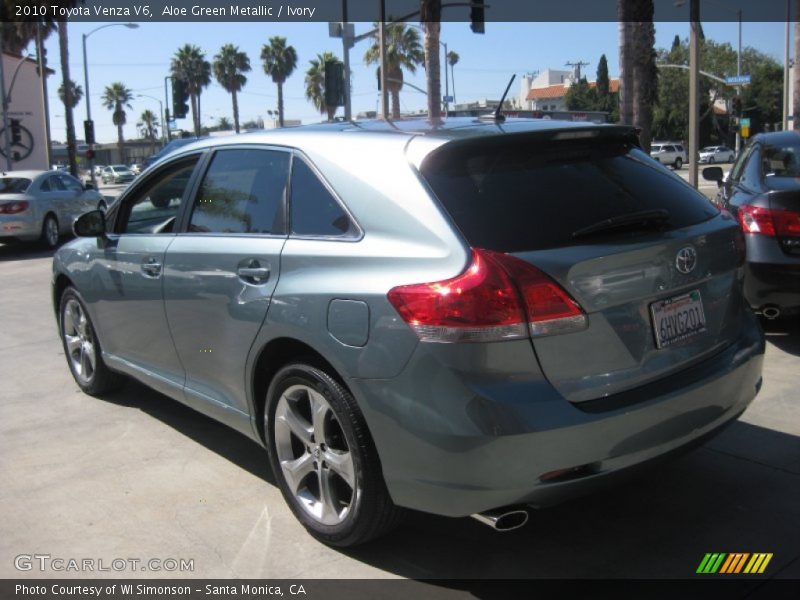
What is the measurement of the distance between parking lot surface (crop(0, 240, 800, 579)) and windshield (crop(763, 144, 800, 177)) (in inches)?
75.8

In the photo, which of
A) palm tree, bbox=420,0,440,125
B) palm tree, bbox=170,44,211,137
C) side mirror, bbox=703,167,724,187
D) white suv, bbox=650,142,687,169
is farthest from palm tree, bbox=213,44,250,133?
side mirror, bbox=703,167,724,187

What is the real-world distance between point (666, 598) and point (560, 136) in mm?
1797

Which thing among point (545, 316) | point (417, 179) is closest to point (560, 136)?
point (417, 179)

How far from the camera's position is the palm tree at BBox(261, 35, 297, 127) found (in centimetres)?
6334

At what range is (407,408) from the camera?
2.78m

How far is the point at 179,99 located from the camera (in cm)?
2536

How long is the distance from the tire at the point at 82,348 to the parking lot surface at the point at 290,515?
37 centimetres

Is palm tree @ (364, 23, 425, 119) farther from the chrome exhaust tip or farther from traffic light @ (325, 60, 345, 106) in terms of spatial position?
the chrome exhaust tip

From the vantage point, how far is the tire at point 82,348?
5285mm

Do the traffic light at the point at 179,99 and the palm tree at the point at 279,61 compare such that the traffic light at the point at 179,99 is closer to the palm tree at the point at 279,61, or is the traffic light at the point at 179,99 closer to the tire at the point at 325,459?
the tire at the point at 325,459

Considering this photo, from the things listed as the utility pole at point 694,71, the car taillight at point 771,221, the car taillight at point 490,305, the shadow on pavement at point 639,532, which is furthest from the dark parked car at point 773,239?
the utility pole at point 694,71

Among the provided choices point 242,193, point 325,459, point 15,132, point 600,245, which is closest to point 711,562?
point 600,245

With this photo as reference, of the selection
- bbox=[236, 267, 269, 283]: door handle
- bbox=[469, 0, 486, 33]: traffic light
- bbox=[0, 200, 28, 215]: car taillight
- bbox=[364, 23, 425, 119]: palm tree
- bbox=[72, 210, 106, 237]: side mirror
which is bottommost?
bbox=[236, 267, 269, 283]: door handle

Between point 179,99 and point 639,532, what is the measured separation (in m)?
24.4
